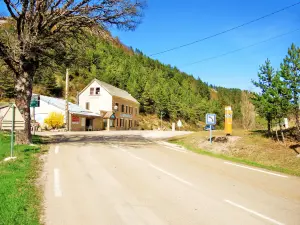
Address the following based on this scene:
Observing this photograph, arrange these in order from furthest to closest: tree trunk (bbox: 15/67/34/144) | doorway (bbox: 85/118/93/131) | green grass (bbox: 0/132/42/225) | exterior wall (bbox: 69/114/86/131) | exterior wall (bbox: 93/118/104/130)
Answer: exterior wall (bbox: 93/118/104/130), doorway (bbox: 85/118/93/131), exterior wall (bbox: 69/114/86/131), tree trunk (bbox: 15/67/34/144), green grass (bbox: 0/132/42/225)

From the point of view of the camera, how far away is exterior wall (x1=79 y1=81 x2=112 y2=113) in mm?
57000

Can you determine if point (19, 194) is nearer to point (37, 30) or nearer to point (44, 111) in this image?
point (37, 30)

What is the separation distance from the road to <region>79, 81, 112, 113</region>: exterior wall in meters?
46.2

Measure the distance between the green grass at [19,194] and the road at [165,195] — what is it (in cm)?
28

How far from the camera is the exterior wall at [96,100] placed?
5700 centimetres

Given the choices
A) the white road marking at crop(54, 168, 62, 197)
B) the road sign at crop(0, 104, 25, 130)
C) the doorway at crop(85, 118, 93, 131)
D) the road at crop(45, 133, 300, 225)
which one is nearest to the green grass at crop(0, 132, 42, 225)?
the road at crop(45, 133, 300, 225)

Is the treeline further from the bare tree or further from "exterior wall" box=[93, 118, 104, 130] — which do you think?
"exterior wall" box=[93, 118, 104, 130]

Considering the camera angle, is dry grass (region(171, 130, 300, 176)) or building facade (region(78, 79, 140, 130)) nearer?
dry grass (region(171, 130, 300, 176))

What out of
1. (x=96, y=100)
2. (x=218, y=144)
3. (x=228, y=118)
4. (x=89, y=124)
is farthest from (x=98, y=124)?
(x=218, y=144)

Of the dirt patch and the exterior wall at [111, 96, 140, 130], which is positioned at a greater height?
the exterior wall at [111, 96, 140, 130]

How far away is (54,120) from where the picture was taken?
40562mm

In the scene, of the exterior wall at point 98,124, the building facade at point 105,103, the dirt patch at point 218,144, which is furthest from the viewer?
the building facade at point 105,103

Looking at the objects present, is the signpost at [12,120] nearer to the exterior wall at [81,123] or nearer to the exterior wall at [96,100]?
the exterior wall at [81,123]

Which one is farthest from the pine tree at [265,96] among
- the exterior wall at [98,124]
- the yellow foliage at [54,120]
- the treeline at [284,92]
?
the exterior wall at [98,124]
